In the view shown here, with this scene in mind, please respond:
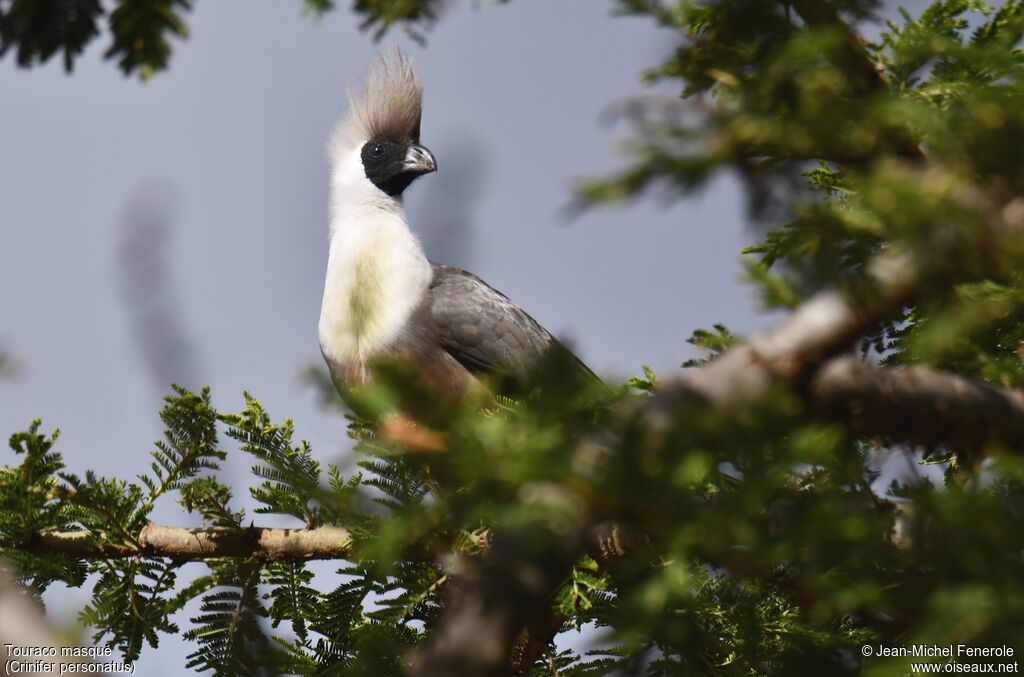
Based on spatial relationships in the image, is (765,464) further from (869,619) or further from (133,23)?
(133,23)

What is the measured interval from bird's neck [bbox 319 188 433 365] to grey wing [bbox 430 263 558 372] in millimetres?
194

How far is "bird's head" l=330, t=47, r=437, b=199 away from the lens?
24.7 feet

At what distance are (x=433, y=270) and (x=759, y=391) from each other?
16.5 ft

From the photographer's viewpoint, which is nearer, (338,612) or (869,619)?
(869,619)

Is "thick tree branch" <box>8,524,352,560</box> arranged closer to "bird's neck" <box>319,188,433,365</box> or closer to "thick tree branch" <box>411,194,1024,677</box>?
"bird's neck" <box>319,188,433,365</box>

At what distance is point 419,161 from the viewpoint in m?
7.38

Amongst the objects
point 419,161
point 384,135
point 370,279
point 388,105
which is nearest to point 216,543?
point 370,279

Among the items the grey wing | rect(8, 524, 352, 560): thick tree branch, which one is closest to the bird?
the grey wing

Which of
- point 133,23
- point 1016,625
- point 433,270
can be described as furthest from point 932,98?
point 433,270

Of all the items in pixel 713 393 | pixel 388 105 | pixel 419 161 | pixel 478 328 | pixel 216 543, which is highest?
pixel 388 105

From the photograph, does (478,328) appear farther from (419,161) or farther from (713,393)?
(713,393)

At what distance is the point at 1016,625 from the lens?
5.16ft

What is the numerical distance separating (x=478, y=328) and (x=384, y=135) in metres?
2.58

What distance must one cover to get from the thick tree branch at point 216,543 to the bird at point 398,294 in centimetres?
139
